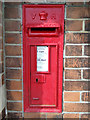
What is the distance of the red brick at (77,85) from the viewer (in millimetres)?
1711

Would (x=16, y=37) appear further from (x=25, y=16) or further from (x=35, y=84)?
(x=35, y=84)

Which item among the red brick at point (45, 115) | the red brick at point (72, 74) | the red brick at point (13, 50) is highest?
the red brick at point (13, 50)

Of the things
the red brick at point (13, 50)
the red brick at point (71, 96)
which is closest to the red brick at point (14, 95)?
the red brick at point (13, 50)

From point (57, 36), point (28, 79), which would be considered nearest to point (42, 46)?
point (57, 36)

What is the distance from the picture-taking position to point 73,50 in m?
1.68

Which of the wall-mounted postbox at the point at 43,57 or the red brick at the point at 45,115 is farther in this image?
the red brick at the point at 45,115

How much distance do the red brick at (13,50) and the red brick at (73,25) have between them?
68 centimetres

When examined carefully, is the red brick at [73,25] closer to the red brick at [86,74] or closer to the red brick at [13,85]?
the red brick at [86,74]

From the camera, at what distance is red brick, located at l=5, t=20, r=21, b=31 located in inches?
65.0

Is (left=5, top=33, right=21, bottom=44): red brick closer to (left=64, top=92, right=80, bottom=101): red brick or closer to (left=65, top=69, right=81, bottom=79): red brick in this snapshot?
(left=65, top=69, right=81, bottom=79): red brick

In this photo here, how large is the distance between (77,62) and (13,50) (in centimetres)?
85

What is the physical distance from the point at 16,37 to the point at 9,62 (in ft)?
1.12

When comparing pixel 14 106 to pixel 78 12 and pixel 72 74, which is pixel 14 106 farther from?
pixel 78 12

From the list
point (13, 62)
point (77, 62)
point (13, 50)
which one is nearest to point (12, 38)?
point (13, 50)
